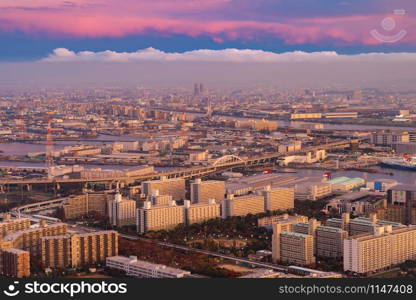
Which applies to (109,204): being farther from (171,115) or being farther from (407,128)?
(171,115)

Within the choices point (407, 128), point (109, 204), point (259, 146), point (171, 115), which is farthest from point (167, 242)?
point (171, 115)

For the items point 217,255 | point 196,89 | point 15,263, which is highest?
point 196,89

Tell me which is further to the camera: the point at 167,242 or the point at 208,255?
the point at 167,242

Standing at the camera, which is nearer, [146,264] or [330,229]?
[146,264]

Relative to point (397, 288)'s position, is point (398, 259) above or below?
below

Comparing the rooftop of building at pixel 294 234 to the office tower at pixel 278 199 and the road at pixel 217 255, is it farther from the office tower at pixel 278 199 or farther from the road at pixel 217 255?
the office tower at pixel 278 199

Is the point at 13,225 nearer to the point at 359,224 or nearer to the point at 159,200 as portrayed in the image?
the point at 159,200

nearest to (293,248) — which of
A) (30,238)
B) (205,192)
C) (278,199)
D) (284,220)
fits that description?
(284,220)
